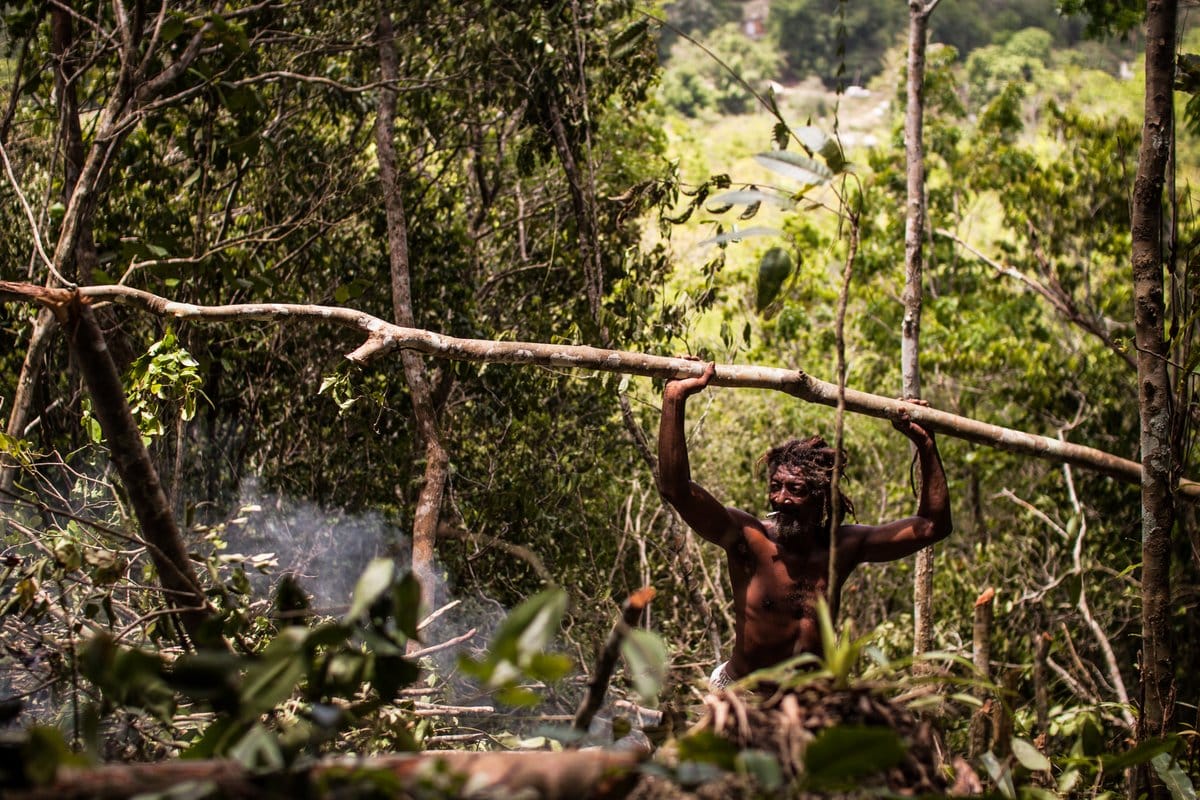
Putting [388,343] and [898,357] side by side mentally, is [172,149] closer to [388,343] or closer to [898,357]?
[388,343]

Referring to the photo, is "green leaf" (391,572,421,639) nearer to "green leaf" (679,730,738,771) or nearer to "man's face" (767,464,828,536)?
"green leaf" (679,730,738,771)

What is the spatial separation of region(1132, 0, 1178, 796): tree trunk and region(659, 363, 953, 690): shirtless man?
539 millimetres

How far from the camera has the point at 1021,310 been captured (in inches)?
370

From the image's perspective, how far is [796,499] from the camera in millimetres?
3062

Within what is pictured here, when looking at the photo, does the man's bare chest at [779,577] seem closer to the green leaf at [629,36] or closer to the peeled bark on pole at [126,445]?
the peeled bark on pole at [126,445]

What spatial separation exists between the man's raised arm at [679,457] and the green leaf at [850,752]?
1543 mm

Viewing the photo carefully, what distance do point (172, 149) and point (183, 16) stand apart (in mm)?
2215

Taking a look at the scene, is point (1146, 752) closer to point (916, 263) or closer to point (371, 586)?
point (371, 586)

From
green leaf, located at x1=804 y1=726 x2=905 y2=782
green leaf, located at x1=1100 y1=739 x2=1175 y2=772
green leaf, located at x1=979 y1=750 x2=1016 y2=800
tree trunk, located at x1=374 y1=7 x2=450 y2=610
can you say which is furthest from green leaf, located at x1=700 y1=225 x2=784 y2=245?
tree trunk, located at x1=374 y1=7 x2=450 y2=610

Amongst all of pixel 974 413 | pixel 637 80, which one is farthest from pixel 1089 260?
pixel 637 80

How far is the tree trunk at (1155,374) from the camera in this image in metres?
2.76

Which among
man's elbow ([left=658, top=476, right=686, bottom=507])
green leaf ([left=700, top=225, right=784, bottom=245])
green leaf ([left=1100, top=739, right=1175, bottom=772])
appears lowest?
green leaf ([left=1100, top=739, right=1175, bottom=772])

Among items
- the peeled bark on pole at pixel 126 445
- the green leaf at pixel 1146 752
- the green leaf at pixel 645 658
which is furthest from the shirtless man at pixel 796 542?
the green leaf at pixel 645 658

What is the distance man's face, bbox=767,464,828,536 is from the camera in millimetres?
3062
